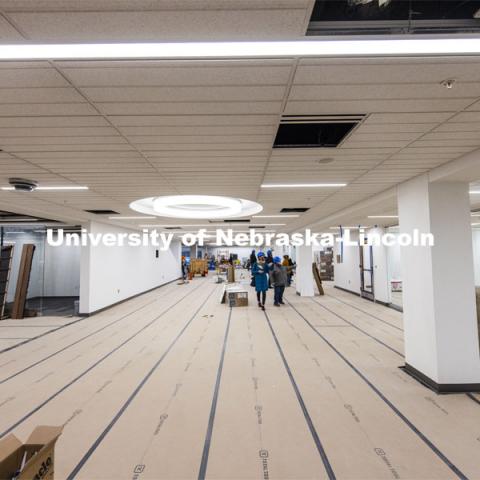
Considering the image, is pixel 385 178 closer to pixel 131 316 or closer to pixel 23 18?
pixel 23 18

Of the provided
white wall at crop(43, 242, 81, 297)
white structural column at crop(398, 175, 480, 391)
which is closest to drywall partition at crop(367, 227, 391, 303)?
white structural column at crop(398, 175, 480, 391)

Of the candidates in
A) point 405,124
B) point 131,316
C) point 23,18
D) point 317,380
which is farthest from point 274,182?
point 131,316

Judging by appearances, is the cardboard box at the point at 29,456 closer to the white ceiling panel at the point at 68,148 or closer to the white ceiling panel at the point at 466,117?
the white ceiling panel at the point at 68,148

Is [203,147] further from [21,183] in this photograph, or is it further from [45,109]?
[21,183]

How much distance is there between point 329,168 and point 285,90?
6.16ft

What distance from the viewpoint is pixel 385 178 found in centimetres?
409

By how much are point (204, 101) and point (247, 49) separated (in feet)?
1.83

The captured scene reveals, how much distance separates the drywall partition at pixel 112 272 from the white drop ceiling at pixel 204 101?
5.41 metres

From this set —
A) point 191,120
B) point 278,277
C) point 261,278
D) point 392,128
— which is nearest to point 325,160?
point 392,128

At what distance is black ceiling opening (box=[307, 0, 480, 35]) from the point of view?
4.61 ft

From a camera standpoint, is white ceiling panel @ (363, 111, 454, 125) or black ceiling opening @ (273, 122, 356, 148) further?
black ceiling opening @ (273, 122, 356, 148)

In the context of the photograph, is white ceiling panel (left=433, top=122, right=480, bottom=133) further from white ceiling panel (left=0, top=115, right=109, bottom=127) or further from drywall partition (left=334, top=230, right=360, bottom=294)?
drywall partition (left=334, top=230, right=360, bottom=294)

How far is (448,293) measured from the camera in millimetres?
3670

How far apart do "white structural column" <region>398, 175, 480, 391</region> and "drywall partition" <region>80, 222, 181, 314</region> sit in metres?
8.26
